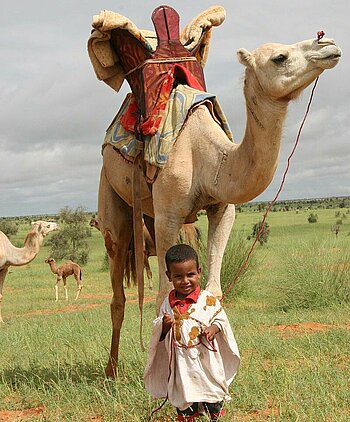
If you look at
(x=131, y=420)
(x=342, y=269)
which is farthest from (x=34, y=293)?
(x=131, y=420)

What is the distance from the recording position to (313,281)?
37.8 feet

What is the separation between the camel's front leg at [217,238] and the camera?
4.37 meters

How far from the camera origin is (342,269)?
11.9 metres

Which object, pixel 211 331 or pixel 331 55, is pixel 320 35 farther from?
pixel 211 331

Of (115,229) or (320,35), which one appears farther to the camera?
(115,229)

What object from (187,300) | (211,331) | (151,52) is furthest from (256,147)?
(151,52)

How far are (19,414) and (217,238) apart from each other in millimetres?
2165

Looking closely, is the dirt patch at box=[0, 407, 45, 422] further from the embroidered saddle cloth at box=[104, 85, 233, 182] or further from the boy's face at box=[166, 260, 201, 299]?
the embroidered saddle cloth at box=[104, 85, 233, 182]

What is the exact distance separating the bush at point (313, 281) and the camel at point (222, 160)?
637cm

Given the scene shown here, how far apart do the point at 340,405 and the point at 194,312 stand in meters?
1.51

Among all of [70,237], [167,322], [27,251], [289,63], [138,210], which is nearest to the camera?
[289,63]

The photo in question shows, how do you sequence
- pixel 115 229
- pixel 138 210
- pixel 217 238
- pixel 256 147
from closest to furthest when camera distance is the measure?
pixel 256 147 → pixel 217 238 → pixel 138 210 → pixel 115 229

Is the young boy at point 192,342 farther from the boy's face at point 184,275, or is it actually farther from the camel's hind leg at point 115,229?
the camel's hind leg at point 115,229

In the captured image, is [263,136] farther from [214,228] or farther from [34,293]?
[34,293]
